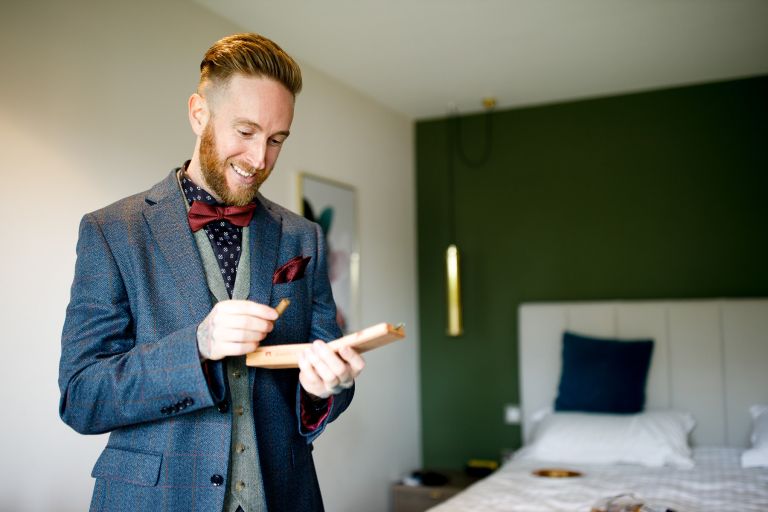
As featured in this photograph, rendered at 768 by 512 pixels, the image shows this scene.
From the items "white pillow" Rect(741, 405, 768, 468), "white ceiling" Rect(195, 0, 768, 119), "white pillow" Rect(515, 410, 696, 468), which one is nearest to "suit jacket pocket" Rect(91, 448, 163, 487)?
"white ceiling" Rect(195, 0, 768, 119)

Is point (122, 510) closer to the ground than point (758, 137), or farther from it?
closer to the ground

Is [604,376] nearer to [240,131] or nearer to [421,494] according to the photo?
[421,494]

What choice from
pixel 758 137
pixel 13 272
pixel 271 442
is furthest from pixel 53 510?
pixel 758 137

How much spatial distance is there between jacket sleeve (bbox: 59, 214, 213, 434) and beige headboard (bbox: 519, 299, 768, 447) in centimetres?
342

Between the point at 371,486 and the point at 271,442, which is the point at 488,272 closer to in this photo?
the point at 371,486

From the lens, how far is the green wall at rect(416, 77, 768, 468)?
4.16 meters

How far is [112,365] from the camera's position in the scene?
1.17 m

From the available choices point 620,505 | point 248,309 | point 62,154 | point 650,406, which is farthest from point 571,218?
point 248,309

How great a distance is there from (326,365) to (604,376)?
320 cm

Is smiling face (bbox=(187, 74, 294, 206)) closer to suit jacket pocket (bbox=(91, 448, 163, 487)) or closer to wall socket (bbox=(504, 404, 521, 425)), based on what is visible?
suit jacket pocket (bbox=(91, 448, 163, 487))

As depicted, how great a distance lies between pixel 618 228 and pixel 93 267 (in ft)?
12.2

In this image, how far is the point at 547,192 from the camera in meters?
4.60

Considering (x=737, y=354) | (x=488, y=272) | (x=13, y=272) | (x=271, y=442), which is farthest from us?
(x=488, y=272)

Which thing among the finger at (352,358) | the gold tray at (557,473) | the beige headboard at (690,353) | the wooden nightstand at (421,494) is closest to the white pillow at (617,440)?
the beige headboard at (690,353)
